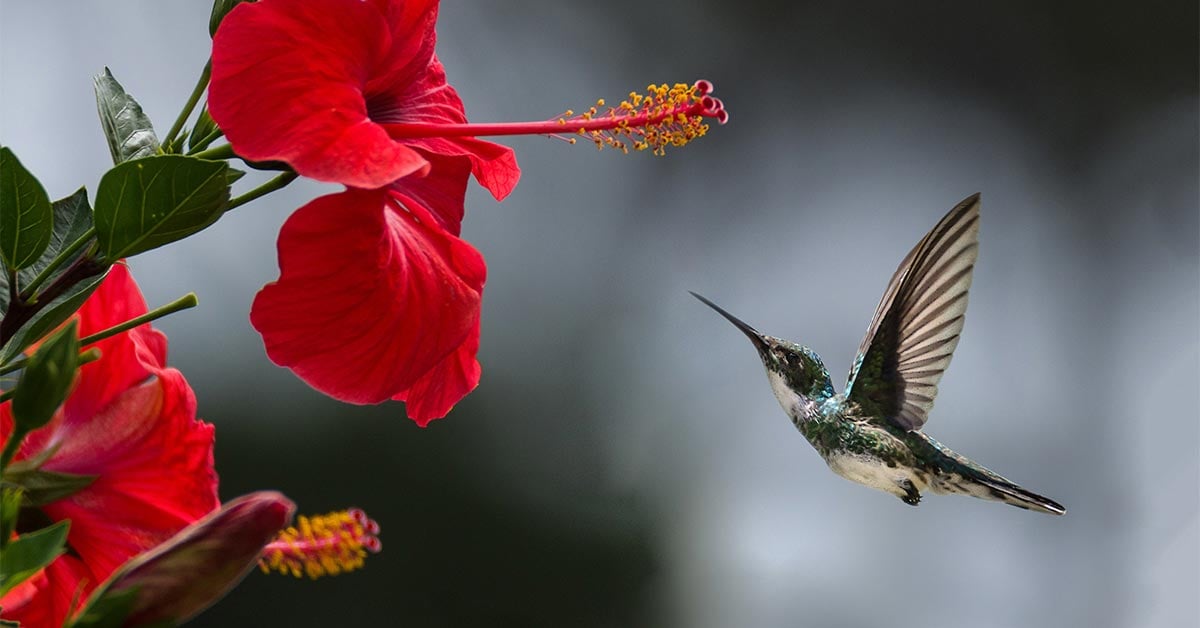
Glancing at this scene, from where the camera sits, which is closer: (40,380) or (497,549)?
(40,380)

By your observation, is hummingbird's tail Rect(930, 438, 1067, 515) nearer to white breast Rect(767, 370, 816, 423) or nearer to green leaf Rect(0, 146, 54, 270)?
white breast Rect(767, 370, 816, 423)

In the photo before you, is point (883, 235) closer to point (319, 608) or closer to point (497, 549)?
point (497, 549)

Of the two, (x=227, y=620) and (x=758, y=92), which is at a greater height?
(x=758, y=92)

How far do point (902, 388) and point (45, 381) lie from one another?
110 cm

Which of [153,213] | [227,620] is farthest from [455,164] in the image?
[227,620]

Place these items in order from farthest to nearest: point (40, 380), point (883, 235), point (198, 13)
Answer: point (198, 13)
point (883, 235)
point (40, 380)

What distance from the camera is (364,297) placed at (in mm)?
647

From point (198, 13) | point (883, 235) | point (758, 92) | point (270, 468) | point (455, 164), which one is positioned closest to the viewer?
point (455, 164)

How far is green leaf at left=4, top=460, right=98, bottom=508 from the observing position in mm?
620

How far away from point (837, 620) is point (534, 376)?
1583mm

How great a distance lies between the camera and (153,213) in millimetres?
567

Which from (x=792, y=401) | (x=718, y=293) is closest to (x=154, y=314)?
(x=792, y=401)

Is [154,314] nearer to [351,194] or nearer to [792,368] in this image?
[351,194]

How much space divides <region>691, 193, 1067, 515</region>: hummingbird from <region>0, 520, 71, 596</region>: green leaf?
2.93ft
